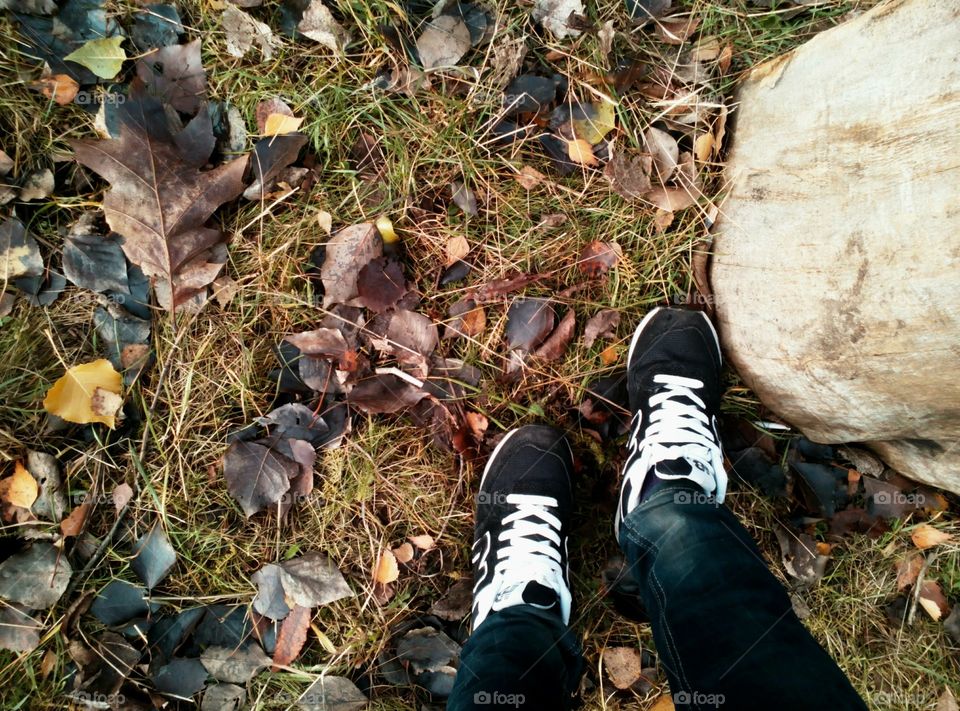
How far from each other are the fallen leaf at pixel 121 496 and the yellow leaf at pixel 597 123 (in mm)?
2002

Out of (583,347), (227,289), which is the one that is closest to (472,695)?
(583,347)

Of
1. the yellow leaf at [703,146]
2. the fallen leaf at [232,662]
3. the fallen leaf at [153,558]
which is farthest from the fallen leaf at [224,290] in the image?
the yellow leaf at [703,146]

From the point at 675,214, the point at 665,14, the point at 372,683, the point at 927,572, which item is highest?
the point at 665,14

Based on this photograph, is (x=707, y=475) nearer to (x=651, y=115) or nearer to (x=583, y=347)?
(x=583, y=347)

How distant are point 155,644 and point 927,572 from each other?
276 cm

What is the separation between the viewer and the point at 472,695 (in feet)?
4.96

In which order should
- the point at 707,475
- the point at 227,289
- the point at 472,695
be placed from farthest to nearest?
the point at 227,289 < the point at 707,475 < the point at 472,695

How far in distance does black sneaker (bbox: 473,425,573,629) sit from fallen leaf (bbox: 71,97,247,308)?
122 centimetres

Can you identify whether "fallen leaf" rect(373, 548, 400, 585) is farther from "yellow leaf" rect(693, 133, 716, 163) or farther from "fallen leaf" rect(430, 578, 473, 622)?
"yellow leaf" rect(693, 133, 716, 163)

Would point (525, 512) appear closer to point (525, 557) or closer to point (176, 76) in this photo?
point (525, 557)

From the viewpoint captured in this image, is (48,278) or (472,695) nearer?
(472,695)

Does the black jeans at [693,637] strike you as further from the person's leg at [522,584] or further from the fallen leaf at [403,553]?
the fallen leaf at [403,553]

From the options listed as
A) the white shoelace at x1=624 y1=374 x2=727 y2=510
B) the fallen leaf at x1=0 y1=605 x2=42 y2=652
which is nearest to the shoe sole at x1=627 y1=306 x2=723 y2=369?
the white shoelace at x1=624 y1=374 x2=727 y2=510

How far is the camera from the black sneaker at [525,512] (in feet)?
6.43
